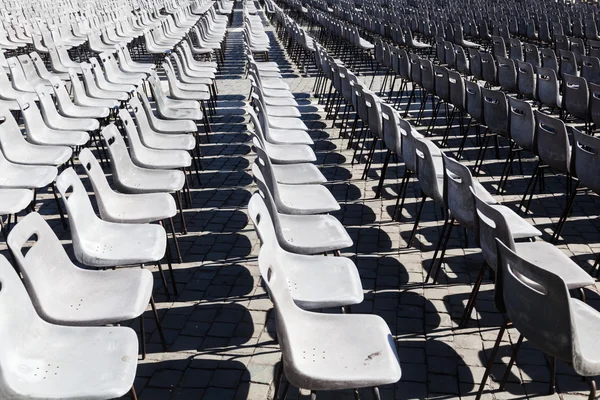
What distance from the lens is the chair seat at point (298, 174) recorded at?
17.4ft

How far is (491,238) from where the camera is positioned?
11.1 ft

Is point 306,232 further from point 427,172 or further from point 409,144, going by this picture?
point 409,144

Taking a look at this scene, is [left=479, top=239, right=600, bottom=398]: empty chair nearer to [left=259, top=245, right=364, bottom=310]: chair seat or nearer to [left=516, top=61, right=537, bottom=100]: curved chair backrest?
[left=259, top=245, right=364, bottom=310]: chair seat

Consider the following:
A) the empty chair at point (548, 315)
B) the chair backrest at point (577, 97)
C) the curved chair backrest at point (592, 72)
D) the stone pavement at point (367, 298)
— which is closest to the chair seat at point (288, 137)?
the stone pavement at point (367, 298)

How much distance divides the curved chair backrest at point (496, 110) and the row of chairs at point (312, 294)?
2610 mm

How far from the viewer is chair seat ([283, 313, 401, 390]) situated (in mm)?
2623

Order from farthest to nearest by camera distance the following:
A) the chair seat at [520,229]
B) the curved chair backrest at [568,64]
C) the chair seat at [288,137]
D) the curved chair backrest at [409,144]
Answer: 1. the curved chair backrest at [568,64]
2. the chair seat at [288,137]
3. the curved chair backrest at [409,144]
4. the chair seat at [520,229]

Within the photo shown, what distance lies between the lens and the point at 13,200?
4477 mm

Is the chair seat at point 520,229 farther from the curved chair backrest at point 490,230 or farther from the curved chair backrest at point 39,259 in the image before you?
the curved chair backrest at point 39,259

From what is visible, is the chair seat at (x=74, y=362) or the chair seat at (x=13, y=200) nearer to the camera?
the chair seat at (x=74, y=362)

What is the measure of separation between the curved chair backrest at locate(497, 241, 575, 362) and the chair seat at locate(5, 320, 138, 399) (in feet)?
6.36

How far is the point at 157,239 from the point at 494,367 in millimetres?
2419

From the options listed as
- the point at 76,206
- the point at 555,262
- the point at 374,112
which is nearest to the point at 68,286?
the point at 76,206

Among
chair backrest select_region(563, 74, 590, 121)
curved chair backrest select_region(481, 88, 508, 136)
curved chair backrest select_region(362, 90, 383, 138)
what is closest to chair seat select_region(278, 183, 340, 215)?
curved chair backrest select_region(362, 90, 383, 138)
